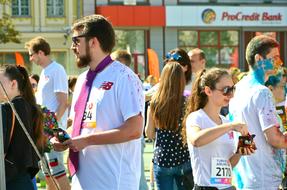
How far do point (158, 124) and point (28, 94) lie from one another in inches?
63.1

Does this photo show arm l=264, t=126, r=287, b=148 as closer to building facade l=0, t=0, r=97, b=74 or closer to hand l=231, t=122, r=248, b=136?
hand l=231, t=122, r=248, b=136

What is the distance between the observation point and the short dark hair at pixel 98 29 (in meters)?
4.56

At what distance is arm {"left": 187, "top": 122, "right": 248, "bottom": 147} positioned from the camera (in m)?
4.84

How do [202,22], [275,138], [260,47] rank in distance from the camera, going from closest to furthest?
[275,138] → [260,47] → [202,22]

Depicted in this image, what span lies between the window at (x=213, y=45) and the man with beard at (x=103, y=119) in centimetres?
3788

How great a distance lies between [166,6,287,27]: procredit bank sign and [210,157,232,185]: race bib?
121 feet

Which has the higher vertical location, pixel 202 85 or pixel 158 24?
pixel 158 24

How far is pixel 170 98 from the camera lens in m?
6.79

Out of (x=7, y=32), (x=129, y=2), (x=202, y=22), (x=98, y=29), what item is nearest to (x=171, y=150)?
(x=98, y=29)

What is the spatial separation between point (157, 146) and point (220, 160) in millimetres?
1914

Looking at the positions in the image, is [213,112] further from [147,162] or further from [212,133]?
[147,162]

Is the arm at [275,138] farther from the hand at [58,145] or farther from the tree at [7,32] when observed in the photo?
the tree at [7,32]

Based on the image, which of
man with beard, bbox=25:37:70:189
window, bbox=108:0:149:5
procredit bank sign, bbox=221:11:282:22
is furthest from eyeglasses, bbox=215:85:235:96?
procredit bank sign, bbox=221:11:282:22

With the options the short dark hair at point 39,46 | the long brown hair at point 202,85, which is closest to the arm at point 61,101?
the short dark hair at point 39,46
